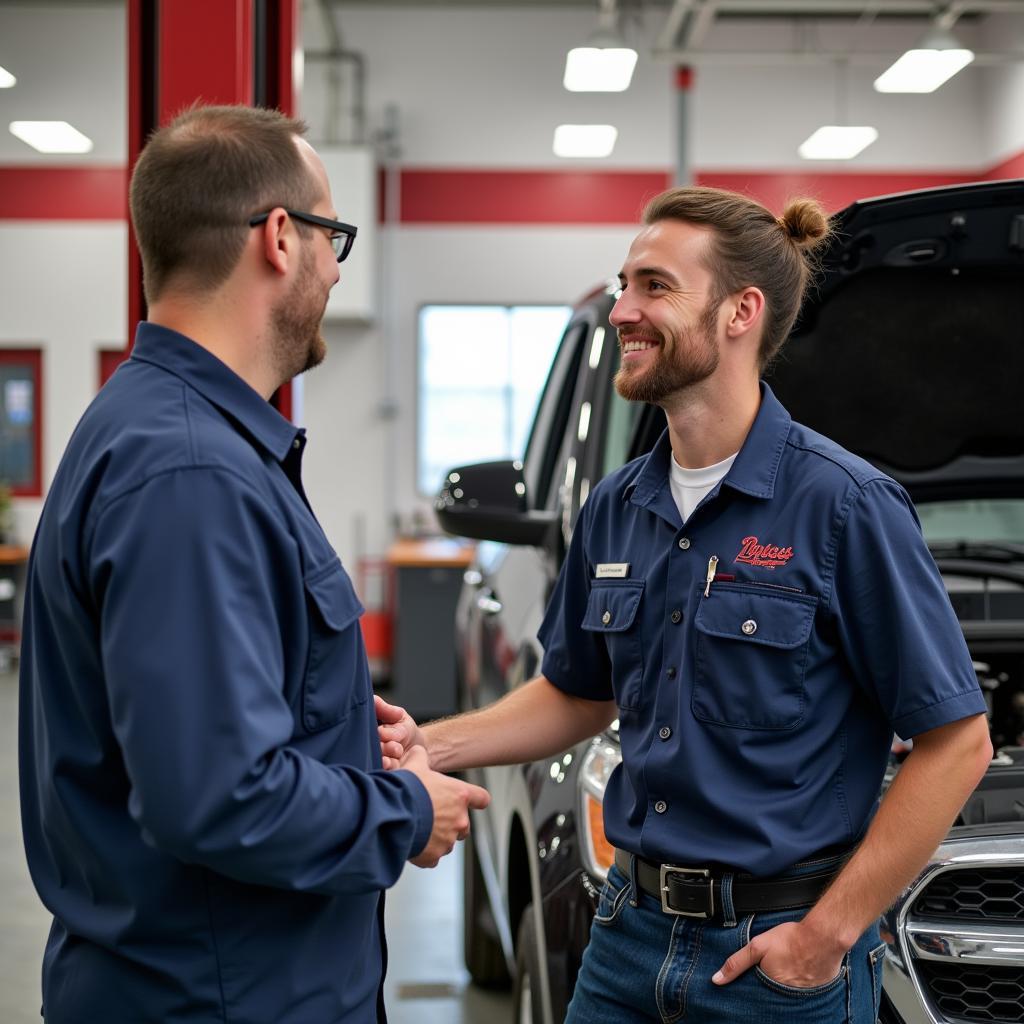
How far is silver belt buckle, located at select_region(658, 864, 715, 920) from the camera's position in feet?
4.80

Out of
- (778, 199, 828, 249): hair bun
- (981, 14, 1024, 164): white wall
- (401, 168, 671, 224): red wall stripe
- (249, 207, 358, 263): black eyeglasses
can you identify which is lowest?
(249, 207, 358, 263): black eyeglasses

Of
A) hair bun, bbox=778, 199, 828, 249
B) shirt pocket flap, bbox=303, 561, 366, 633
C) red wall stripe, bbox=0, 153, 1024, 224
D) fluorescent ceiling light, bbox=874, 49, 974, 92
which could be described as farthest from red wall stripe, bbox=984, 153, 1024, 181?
shirt pocket flap, bbox=303, 561, 366, 633

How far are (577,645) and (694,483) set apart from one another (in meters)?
0.31

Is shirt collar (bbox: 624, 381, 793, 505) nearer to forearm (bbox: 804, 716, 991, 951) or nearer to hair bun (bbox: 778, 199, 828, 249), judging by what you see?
hair bun (bbox: 778, 199, 828, 249)

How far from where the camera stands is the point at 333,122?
30.5 ft

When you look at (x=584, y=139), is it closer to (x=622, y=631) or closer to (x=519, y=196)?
(x=519, y=196)

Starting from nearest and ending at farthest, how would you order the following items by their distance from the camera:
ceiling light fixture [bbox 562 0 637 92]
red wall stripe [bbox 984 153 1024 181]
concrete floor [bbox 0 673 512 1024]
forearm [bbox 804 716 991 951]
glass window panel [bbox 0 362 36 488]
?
forearm [bbox 804 716 991 951] < concrete floor [bbox 0 673 512 1024] < ceiling light fixture [bbox 562 0 637 92] < red wall stripe [bbox 984 153 1024 181] < glass window panel [bbox 0 362 36 488]

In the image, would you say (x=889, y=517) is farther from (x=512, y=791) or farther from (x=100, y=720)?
(x=512, y=791)

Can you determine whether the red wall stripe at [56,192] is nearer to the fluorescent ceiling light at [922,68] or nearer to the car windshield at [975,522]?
the fluorescent ceiling light at [922,68]

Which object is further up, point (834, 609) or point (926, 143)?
point (926, 143)

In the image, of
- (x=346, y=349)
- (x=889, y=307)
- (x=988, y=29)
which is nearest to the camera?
(x=889, y=307)

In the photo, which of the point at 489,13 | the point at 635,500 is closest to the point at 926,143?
the point at 489,13

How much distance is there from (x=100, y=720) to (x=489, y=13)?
9206 mm

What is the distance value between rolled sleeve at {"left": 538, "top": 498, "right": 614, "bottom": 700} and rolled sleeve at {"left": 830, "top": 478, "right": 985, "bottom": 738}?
1.42 ft
